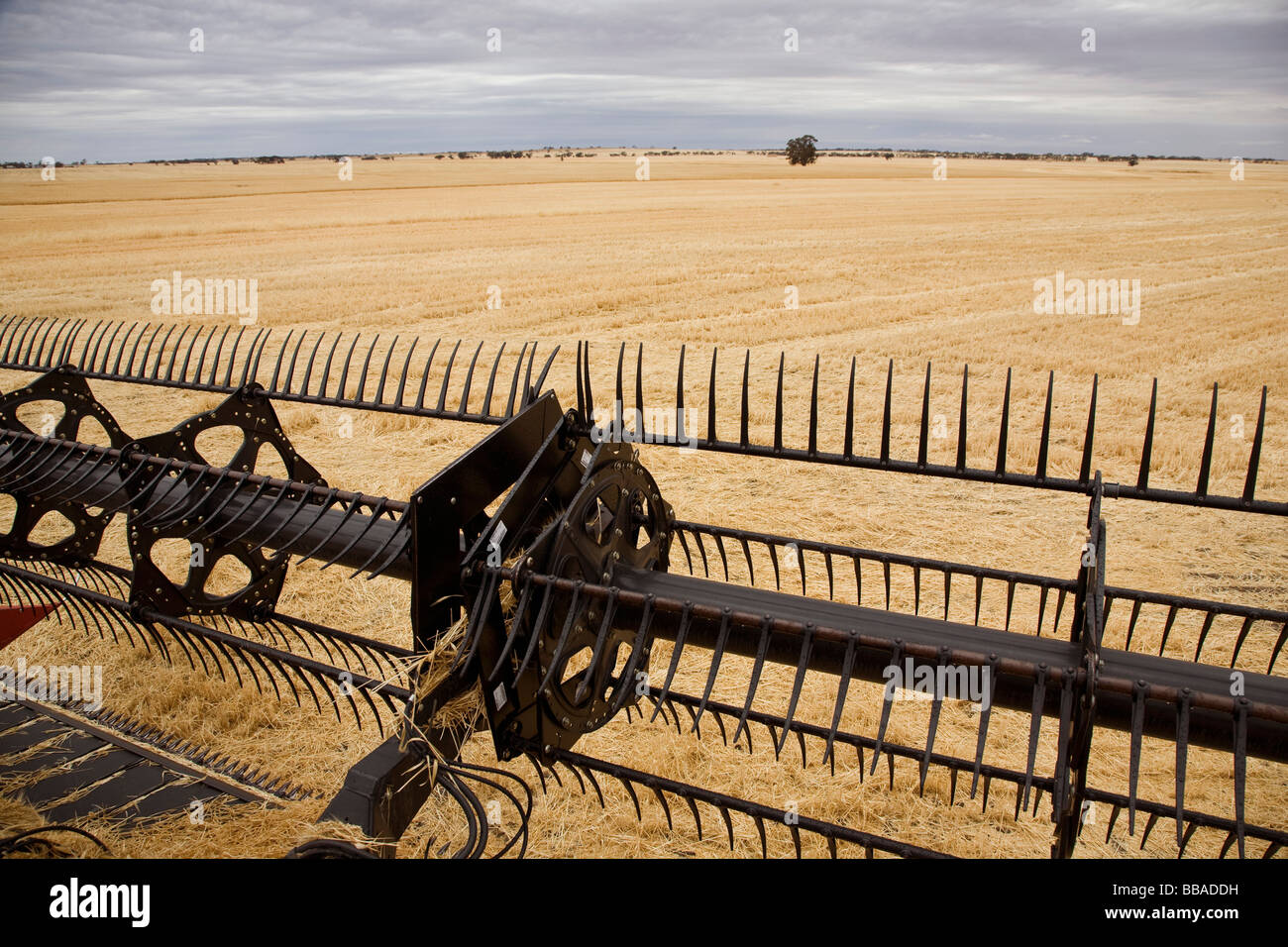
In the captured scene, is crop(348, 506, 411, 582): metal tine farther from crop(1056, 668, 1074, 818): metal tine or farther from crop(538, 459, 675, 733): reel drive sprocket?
crop(1056, 668, 1074, 818): metal tine

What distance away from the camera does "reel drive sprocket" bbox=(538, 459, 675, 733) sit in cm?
260

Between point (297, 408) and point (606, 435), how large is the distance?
24.8ft

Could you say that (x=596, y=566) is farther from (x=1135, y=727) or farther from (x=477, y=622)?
(x=1135, y=727)

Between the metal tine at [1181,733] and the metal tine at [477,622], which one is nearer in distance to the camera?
the metal tine at [1181,733]

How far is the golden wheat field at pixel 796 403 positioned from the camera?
356 centimetres

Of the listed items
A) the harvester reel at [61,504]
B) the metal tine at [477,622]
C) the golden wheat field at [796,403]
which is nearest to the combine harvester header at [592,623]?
the metal tine at [477,622]

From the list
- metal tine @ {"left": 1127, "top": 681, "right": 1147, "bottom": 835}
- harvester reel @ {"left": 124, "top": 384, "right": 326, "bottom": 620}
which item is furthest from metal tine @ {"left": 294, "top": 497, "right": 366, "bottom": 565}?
metal tine @ {"left": 1127, "top": 681, "right": 1147, "bottom": 835}

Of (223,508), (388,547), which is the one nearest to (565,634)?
(388,547)

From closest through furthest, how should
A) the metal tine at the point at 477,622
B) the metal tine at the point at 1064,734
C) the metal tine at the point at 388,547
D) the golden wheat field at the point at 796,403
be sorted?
the metal tine at the point at 1064,734 → the metal tine at the point at 477,622 → the metal tine at the point at 388,547 → the golden wheat field at the point at 796,403

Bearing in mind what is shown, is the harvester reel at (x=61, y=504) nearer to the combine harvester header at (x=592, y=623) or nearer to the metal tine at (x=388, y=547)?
the combine harvester header at (x=592, y=623)

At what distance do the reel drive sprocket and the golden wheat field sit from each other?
0.81 metres

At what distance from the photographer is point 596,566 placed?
9.18 feet

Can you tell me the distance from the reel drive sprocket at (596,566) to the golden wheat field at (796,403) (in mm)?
809
